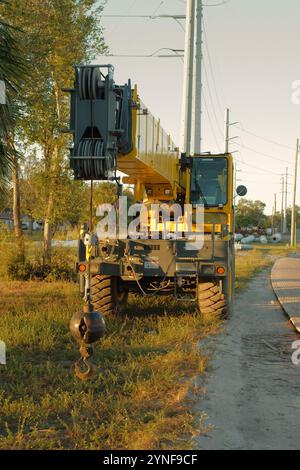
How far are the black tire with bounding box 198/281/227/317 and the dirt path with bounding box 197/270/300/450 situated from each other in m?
0.36

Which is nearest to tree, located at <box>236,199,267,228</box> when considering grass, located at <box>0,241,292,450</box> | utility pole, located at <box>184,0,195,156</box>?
utility pole, located at <box>184,0,195,156</box>

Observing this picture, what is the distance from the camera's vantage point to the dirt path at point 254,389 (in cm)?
454

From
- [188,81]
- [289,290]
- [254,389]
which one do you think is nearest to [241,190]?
[289,290]

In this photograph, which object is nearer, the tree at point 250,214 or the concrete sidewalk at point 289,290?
the concrete sidewalk at point 289,290

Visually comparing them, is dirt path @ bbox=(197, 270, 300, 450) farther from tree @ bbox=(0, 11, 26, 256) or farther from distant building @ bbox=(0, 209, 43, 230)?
distant building @ bbox=(0, 209, 43, 230)

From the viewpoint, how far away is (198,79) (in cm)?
1950

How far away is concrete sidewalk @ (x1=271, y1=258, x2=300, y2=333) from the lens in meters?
10.7

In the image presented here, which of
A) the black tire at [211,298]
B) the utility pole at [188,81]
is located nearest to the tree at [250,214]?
the utility pole at [188,81]

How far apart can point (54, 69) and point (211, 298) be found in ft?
27.0

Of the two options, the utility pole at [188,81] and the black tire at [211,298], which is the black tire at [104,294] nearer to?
the black tire at [211,298]

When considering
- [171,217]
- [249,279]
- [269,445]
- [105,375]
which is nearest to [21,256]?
[171,217]

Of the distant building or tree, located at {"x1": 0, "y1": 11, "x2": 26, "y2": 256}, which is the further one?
the distant building

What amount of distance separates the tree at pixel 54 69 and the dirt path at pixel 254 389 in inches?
271
